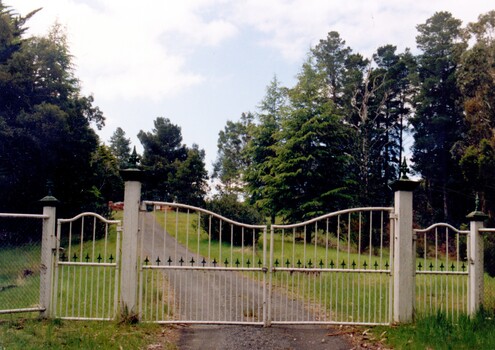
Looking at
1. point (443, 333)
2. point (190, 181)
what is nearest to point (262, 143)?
point (190, 181)

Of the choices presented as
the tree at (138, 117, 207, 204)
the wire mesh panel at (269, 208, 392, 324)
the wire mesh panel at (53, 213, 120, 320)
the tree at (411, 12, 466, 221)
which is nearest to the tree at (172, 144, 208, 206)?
the tree at (138, 117, 207, 204)

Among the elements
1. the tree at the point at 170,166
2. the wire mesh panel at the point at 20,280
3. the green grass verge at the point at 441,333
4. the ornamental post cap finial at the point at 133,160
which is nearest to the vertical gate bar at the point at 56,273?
the wire mesh panel at the point at 20,280

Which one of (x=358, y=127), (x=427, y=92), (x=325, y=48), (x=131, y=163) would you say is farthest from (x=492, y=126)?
(x=131, y=163)

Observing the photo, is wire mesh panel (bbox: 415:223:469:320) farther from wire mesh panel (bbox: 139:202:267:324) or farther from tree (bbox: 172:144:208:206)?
tree (bbox: 172:144:208:206)

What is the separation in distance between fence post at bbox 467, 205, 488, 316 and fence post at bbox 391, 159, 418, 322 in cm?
116

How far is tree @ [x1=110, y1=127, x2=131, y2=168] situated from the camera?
63.7 metres

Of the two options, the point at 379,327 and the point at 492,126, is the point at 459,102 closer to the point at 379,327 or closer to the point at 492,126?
the point at 492,126

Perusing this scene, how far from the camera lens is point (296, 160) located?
27.2 metres

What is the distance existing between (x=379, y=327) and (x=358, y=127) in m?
30.9

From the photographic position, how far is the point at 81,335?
7.30 metres

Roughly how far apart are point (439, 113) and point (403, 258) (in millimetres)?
31335

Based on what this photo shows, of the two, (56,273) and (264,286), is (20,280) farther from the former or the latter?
(264,286)

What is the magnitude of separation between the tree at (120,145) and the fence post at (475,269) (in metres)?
56.3

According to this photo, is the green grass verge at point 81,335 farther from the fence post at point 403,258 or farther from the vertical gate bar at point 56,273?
the fence post at point 403,258
